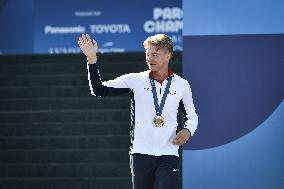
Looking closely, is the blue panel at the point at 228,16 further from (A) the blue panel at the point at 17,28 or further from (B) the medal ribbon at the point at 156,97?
(B) the medal ribbon at the point at 156,97

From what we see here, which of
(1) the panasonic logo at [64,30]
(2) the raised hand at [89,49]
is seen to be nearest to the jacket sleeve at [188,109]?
(2) the raised hand at [89,49]

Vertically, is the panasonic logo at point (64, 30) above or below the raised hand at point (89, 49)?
above

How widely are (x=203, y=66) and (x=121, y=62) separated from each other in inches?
53.8

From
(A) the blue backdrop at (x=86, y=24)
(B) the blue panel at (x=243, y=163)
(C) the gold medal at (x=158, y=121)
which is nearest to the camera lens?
(C) the gold medal at (x=158, y=121)

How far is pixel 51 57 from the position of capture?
360 inches

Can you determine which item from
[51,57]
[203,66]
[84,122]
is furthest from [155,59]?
[51,57]

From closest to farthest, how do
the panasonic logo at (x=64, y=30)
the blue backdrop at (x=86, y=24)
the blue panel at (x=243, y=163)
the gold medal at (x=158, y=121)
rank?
1. the gold medal at (x=158, y=121)
2. the blue panel at (x=243, y=163)
3. the blue backdrop at (x=86, y=24)
4. the panasonic logo at (x=64, y=30)

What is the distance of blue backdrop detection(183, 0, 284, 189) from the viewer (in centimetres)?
789

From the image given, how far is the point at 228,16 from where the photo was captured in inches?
315

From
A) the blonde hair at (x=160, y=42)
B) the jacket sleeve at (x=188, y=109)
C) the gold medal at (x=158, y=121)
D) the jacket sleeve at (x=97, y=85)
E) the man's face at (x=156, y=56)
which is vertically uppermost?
the blonde hair at (x=160, y=42)

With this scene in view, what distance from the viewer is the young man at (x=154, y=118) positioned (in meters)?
4.21

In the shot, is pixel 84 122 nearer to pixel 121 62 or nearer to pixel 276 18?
pixel 121 62

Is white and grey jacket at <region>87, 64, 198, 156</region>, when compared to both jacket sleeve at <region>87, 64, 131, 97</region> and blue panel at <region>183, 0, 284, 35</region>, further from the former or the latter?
blue panel at <region>183, 0, 284, 35</region>

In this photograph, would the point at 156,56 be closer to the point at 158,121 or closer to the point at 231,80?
the point at 158,121
